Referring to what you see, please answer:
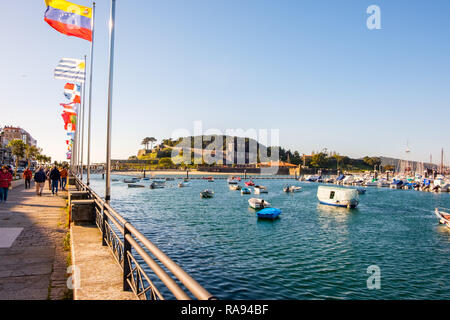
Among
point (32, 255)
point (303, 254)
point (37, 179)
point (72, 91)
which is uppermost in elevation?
point (72, 91)

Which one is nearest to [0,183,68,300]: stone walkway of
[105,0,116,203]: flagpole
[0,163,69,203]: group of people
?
[105,0,116,203]: flagpole

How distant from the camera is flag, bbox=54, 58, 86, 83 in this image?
63.8 feet

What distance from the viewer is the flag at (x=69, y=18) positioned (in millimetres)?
13859

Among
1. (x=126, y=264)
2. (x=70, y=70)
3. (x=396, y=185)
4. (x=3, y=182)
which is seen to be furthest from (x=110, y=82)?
(x=396, y=185)

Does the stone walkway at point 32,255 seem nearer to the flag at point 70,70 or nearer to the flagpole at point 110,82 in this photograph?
the flagpole at point 110,82

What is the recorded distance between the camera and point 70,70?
19.8 m

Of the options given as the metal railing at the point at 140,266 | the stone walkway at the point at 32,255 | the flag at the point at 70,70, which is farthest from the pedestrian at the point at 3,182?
the metal railing at the point at 140,266

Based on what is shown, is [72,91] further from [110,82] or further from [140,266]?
[140,266]

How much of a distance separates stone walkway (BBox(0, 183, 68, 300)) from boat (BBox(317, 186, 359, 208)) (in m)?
44.8

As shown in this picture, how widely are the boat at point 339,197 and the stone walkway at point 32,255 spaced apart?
44769mm

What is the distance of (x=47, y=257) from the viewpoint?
8328 millimetres

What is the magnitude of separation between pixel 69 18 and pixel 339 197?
46804 mm
